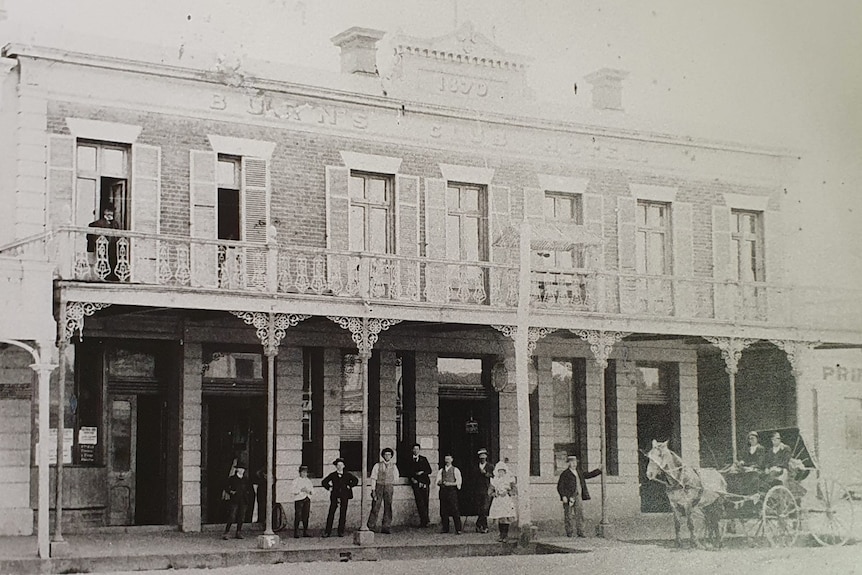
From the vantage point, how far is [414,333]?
15.8 meters

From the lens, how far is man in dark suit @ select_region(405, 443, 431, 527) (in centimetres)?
1518

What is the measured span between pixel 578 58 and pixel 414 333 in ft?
14.3

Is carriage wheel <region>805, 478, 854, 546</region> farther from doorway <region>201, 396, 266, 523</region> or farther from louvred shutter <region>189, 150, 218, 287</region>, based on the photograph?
louvred shutter <region>189, 150, 218, 287</region>

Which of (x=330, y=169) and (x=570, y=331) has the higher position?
(x=330, y=169)

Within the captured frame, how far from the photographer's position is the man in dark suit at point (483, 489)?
581 inches

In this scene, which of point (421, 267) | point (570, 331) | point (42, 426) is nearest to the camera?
point (42, 426)

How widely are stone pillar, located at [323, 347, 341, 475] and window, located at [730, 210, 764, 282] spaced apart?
4498mm

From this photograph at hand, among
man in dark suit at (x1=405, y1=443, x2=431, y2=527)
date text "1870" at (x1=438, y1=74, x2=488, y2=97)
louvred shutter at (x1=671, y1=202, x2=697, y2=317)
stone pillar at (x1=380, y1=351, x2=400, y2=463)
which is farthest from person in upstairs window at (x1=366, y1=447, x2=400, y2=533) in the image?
date text "1870" at (x1=438, y1=74, x2=488, y2=97)

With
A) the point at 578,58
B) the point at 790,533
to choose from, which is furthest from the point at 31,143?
the point at 790,533

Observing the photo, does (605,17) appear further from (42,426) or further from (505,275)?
(42,426)

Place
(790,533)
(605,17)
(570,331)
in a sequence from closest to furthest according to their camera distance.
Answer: (605,17)
(790,533)
(570,331)

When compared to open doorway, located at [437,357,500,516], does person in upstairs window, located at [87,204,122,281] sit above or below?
above

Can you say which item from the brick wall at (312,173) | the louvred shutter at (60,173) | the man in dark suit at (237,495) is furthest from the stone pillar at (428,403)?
the louvred shutter at (60,173)

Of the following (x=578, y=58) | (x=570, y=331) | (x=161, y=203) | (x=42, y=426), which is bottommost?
(x=42, y=426)
